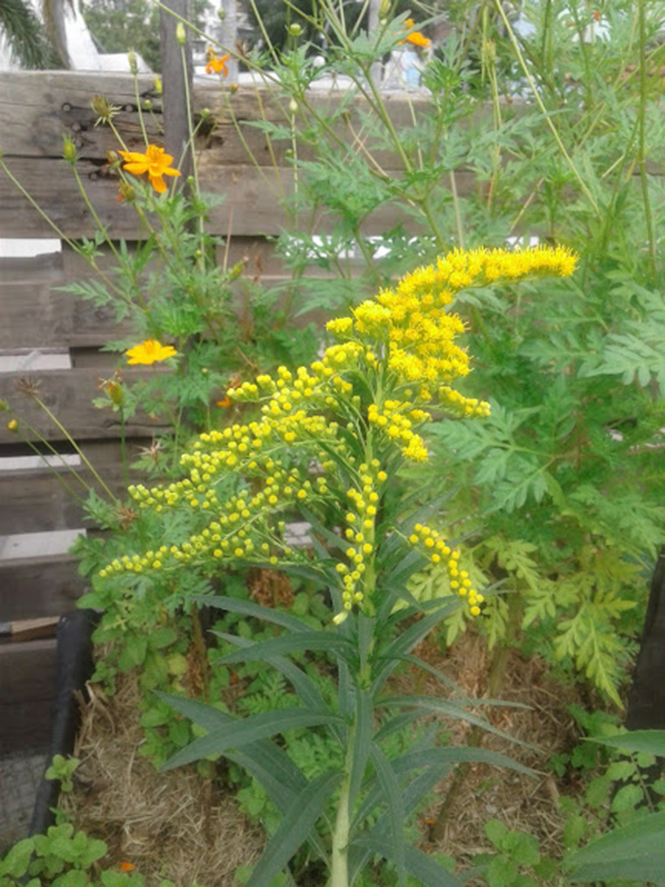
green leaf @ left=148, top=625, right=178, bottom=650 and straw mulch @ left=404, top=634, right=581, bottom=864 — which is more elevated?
green leaf @ left=148, top=625, right=178, bottom=650


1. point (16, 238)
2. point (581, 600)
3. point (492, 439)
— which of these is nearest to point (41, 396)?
point (16, 238)

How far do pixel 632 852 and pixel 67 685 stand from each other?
1.50 m

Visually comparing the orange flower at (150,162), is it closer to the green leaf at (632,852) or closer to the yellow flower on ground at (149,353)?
the yellow flower on ground at (149,353)

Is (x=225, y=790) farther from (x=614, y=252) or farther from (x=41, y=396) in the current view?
(x=614, y=252)

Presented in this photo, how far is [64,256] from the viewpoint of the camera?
1.92m

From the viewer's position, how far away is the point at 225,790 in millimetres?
1680

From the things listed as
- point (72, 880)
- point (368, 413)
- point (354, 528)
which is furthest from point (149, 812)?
point (368, 413)

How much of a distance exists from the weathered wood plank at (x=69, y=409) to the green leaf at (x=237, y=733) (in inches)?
50.7

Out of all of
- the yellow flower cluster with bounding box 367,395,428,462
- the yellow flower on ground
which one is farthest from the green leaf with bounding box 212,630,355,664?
the yellow flower on ground

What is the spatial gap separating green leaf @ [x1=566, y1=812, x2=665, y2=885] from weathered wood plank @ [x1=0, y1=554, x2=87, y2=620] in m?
1.73

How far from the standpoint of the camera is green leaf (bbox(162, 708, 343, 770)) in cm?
77

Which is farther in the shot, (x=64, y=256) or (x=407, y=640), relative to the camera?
(x=64, y=256)

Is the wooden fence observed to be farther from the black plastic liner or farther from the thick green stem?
the thick green stem

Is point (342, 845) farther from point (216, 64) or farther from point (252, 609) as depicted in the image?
point (216, 64)
